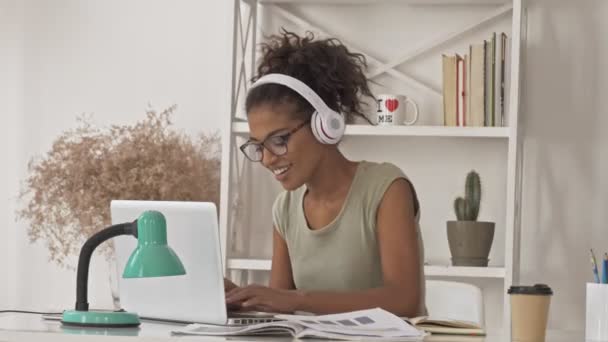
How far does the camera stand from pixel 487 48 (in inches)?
118

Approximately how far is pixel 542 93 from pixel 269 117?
133 cm

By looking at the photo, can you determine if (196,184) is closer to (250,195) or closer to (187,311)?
(250,195)

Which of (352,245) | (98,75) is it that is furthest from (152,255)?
(98,75)

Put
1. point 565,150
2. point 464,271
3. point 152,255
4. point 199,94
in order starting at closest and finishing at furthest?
1. point 152,255
2. point 464,271
3. point 565,150
4. point 199,94

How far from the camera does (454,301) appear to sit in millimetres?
2418

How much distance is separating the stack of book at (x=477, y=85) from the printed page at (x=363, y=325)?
1545mm

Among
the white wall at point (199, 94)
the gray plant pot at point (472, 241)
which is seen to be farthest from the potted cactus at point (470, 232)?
the white wall at point (199, 94)

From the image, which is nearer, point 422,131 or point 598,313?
point 598,313

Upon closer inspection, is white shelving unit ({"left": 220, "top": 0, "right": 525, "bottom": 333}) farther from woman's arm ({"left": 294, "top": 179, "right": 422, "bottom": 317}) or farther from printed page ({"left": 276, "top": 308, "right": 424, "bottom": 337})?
printed page ({"left": 276, "top": 308, "right": 424, "bottom": 337})

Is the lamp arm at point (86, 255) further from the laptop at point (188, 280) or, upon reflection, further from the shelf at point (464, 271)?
the shelf at point (464, 271)

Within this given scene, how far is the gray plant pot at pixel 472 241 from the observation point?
298cm

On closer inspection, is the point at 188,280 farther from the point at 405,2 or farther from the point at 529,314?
the point at 405,2

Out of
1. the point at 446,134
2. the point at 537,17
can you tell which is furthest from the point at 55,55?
the point at 537,17

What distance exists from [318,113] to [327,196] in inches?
10.0
